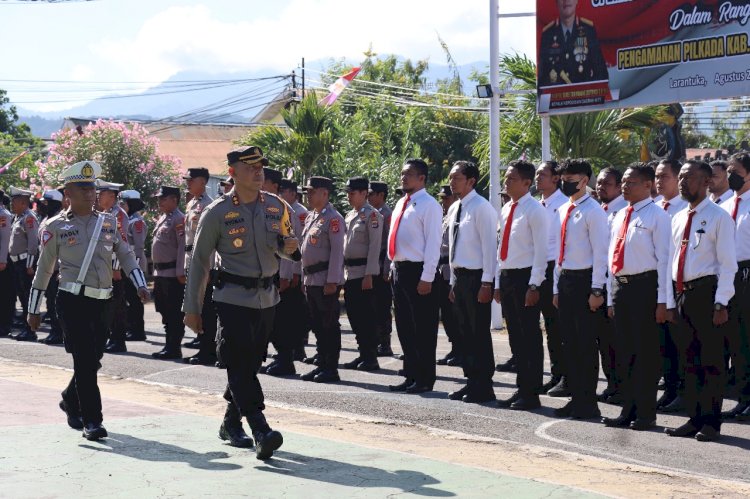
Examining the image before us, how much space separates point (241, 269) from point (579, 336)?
11.5 ft

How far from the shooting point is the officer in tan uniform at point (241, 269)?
8211 millimetres

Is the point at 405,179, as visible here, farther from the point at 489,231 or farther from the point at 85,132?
the point at 85,132

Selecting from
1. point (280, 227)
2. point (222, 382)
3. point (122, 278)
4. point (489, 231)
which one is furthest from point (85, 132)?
point (280, 227)

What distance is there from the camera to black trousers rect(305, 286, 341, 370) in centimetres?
1269

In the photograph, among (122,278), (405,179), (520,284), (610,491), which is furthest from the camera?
(122,278)

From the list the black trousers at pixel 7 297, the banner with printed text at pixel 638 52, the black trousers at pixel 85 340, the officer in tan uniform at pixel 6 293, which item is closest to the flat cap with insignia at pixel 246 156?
the black trousers at pixel 85 340

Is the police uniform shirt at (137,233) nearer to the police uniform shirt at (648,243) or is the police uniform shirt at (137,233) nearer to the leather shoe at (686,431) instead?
the police uniform shirt at (648,243)

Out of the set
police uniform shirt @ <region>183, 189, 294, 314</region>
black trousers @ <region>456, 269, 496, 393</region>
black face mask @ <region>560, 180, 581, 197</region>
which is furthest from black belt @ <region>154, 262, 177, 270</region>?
police uniform shirt @ <region>183, 189, 294, 314</region>

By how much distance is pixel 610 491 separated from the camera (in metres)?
7.20

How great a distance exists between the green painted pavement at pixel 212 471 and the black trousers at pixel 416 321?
2960mm

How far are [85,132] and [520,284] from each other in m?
20.9

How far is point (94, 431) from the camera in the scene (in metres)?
8.85

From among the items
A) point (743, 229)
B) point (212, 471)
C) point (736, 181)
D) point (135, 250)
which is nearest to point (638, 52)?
point (736, 181)

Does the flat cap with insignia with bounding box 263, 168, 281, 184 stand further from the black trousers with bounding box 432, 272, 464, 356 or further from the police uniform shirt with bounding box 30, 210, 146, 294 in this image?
the police uniform shirt with bounding box 30, 210, 146, 294
